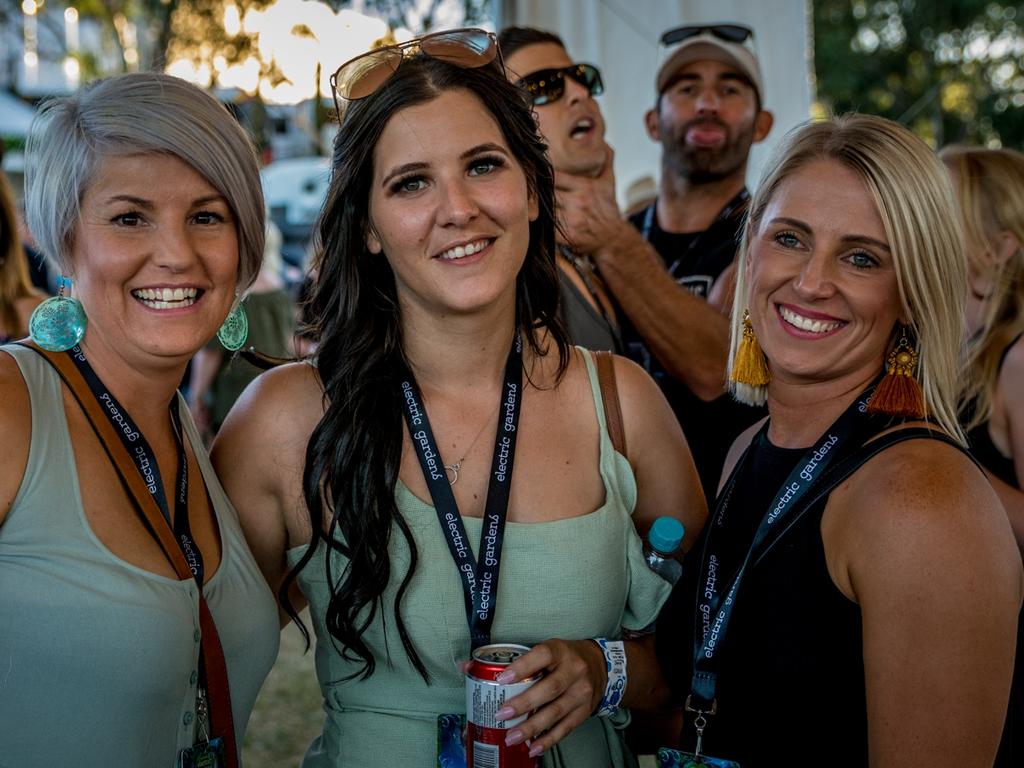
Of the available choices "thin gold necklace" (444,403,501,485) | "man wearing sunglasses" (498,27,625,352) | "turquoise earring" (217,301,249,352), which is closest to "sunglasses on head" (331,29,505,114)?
"turquoise earring" (217,301,249,352)

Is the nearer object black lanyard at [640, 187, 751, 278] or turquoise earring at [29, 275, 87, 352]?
turquoise earring at [29, 275, 87, 352]

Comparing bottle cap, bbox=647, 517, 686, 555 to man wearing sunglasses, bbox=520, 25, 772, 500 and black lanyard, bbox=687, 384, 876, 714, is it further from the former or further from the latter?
man wearing sunglasses, bbox=520, 25, 772, 500

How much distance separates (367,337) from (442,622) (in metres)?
0.69

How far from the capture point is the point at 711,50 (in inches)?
151

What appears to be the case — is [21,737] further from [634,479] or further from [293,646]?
[293,646]

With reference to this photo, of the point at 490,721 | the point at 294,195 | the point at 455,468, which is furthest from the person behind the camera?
the point at 294,195

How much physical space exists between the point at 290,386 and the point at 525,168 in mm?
733

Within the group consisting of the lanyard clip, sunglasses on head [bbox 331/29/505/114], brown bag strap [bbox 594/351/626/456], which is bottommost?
the lanyard clip

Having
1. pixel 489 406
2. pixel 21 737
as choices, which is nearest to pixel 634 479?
pixel 489 406

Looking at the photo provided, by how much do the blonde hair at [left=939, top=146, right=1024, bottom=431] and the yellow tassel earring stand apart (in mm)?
1202

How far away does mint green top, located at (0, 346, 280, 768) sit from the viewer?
5.55 ft

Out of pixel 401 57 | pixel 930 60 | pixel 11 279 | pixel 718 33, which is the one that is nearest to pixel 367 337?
pixel 401 57

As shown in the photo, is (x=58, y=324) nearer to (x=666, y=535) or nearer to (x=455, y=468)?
(x=455, y=468)

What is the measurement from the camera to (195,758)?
1.83 metres
